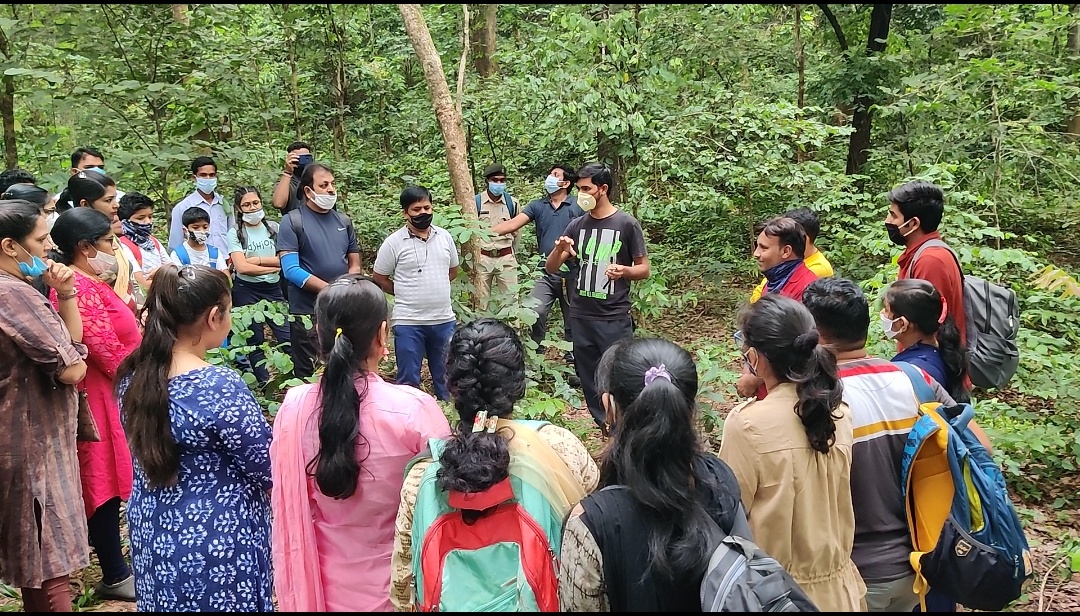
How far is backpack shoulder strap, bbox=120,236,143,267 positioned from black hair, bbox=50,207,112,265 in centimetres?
134

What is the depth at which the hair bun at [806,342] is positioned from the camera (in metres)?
2.24

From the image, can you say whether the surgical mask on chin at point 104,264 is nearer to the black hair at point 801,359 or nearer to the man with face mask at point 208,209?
the man with face mask at point 208,209

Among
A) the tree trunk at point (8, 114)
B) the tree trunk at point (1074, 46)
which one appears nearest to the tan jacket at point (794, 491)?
the tree trunk at point (1074, 46)

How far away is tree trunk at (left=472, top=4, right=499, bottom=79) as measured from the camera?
1273 cm

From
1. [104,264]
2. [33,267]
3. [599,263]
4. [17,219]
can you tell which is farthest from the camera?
[599,263]

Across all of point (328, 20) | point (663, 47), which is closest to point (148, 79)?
point (328, 20)

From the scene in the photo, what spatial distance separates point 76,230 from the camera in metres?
3.58

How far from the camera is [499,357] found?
2139 millimetres

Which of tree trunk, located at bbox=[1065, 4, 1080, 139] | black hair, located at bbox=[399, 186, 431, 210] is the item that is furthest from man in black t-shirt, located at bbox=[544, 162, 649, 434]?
tree trunk, located at bbox=[1065, 4, 1080, 139]

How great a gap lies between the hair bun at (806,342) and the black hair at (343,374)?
1.39 m

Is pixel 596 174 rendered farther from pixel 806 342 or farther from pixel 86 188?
pixel 86 188

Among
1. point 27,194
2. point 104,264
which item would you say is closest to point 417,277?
point 104,264

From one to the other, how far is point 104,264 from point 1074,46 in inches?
514

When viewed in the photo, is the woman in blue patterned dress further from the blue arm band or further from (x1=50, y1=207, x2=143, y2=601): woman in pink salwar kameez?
the blue arm band
